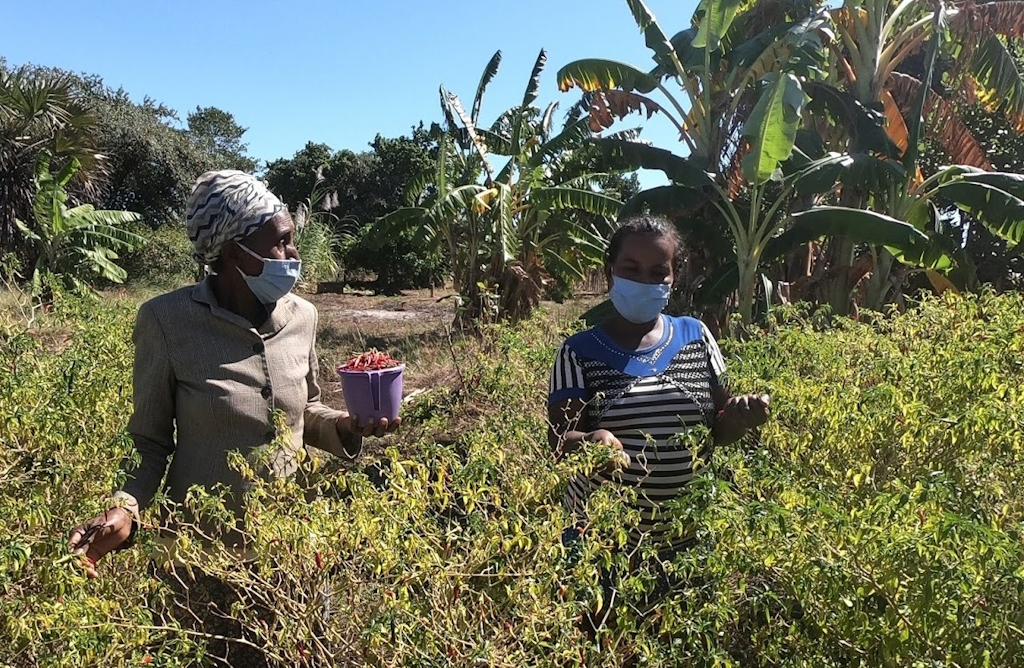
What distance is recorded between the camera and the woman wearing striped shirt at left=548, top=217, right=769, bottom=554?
191 cm

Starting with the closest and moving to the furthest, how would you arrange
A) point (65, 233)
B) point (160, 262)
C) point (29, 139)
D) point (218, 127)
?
point (65, 233)
point (29, 139)
point (160, 262)
point (218, 127)

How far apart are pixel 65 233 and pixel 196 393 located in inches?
441

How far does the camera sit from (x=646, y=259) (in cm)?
202

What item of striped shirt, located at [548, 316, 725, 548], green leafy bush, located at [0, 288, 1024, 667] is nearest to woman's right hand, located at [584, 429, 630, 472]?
green leafy bush, located at [0, 288, 1024, 667]

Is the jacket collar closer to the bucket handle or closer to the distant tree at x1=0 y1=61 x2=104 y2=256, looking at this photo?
the bucket handle

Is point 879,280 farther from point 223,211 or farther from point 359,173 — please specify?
point 359,173

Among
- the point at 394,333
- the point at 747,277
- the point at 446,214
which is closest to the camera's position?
the point at 747,277

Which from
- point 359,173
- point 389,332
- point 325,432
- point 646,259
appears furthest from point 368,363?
point 359,173

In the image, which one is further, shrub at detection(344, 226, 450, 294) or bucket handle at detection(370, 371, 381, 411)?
shrub at detection(344, 226, 450, 294)

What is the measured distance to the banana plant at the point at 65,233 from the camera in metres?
10.3

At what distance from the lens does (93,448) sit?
93.7 inches

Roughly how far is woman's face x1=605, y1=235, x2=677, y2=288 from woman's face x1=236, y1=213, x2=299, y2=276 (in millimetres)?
920

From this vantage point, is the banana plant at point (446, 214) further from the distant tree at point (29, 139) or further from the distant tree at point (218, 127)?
the distant tree at point (218, 127)

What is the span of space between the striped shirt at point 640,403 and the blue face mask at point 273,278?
0.75 meters
